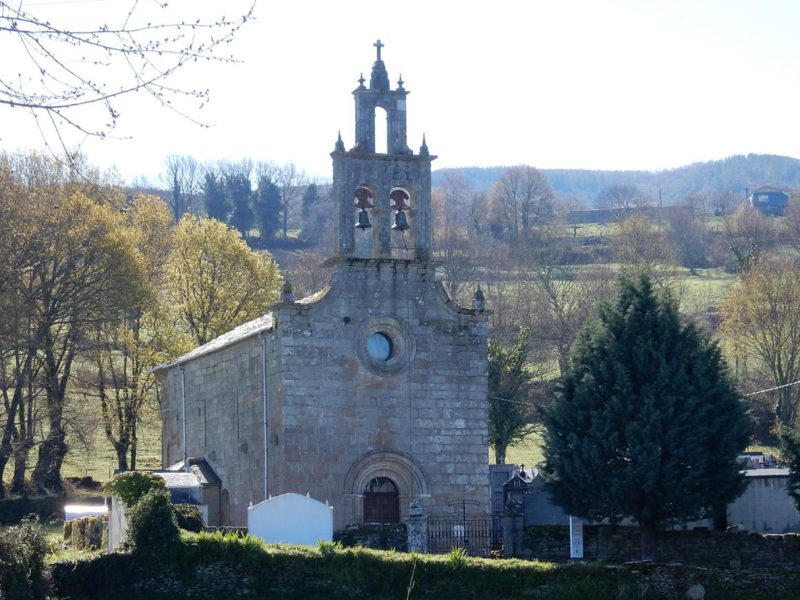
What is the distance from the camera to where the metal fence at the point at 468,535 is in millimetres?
31125

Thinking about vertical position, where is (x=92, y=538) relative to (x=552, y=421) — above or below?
below

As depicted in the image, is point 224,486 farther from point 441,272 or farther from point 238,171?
point 238,171

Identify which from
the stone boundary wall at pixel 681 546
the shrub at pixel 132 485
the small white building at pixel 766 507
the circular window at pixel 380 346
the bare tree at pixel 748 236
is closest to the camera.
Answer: the shrub at pixel 132 485

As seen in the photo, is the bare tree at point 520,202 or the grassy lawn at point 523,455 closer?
the grassy lawn at point 523,455

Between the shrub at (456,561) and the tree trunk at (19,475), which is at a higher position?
the tree trunk at (19,475)

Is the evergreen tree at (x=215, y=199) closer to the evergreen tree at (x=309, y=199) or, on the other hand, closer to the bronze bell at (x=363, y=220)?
the evergreen tree at (x=309, y=199)

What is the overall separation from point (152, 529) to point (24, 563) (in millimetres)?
3462

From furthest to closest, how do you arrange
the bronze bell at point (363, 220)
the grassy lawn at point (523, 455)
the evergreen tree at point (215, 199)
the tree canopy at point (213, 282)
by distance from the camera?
1. the evergreen tree at point (215, 199)
2. the grassy lawn at point (523, 455)
3. the tree canopy at point (213, 282)
4. the bronze bell at point (363, 220)

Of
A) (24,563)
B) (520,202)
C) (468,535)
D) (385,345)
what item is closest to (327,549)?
(24,563)

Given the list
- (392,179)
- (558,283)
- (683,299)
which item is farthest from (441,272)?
(392,179)

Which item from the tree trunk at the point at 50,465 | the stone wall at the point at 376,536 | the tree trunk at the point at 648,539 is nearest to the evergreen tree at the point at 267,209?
the tree trunk at the point at 50,465

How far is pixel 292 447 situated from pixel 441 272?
43.8m

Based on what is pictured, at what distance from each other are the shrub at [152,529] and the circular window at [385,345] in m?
10.7

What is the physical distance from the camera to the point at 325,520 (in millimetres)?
28312
